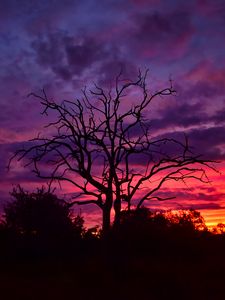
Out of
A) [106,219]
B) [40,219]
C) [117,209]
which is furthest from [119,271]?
[40,219]

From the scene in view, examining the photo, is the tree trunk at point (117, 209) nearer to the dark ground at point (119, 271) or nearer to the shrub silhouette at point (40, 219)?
the dark ground at point (119, 271)

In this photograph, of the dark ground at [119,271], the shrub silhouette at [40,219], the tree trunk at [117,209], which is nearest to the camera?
the dark ground at [119,271]

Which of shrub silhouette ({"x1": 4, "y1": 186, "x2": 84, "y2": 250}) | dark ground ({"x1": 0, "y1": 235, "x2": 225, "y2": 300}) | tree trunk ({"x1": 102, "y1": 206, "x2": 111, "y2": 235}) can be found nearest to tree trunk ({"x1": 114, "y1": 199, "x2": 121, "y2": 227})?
tree trunk ({"x1": 102, "y1": 206, "x2": 111, "y2": 235})

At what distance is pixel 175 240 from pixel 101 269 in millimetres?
9409

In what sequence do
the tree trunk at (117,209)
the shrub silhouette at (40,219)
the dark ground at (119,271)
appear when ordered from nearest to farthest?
the dark ground at (119,271)
the tree trunk at (117,209)
the shrub silhouette at (40,219)

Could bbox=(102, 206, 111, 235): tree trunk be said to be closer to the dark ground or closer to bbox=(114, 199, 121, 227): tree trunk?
bbox=(114, 199, 121, 227): tree trunk

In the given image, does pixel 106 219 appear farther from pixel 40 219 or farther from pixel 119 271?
pixel 40 219

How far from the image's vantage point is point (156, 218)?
32688mm

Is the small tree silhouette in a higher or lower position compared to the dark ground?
higher

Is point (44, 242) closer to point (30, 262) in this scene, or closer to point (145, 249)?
point (30, 262)

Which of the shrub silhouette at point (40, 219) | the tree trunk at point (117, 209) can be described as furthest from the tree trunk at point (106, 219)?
the shrub silhouette at point (40, 219)

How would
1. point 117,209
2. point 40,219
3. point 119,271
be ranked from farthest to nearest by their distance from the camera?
point 40,219 < point 117,209 < point 119,271

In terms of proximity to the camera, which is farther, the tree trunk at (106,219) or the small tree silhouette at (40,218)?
the small tree silhouette at (40,218)

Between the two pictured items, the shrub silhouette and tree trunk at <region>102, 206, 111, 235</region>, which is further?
the shrub silhouette
